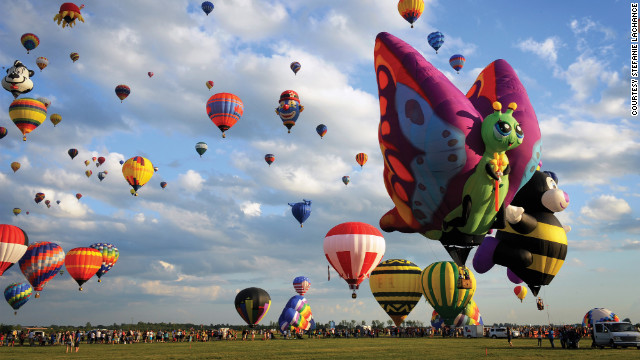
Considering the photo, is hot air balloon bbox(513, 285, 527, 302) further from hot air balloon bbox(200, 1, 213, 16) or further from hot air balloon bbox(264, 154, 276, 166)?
hot air balloon bbox(200, 1, 213, 16)

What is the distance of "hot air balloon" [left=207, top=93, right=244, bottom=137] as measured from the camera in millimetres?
39469

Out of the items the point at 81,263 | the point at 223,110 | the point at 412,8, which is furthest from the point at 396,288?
the point at 81,263

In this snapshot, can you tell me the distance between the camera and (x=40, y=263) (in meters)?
46.4

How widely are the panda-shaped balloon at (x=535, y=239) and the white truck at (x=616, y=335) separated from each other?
3892 millimetres

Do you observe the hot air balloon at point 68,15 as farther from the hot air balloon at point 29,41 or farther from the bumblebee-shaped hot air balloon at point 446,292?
the bumblebee-shaped hot air balloon at point 446,292

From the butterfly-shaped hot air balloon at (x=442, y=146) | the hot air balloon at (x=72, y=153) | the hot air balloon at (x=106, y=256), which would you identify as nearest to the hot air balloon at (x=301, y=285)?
the hot air balloon at (x=106, y=256)

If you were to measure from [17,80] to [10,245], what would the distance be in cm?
1297

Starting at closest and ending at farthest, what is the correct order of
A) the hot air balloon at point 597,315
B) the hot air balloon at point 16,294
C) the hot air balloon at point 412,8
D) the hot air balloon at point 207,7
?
A: the hot air balloon at point 412,8, the hot air balloon at point 597,315, the hot air balloon at point 207,7, the hot air balloon at point 16,294

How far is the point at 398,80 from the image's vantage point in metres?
16.7

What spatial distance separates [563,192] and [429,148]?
1114cm

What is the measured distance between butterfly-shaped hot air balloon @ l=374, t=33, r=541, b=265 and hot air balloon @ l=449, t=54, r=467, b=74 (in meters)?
21.3

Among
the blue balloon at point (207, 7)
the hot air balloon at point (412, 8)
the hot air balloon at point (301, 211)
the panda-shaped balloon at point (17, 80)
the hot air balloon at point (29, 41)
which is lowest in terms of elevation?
the hot air balloon at point (301, 211)

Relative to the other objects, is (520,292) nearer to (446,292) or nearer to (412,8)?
(446,292)

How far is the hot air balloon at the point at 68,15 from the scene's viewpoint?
35.5 meters
